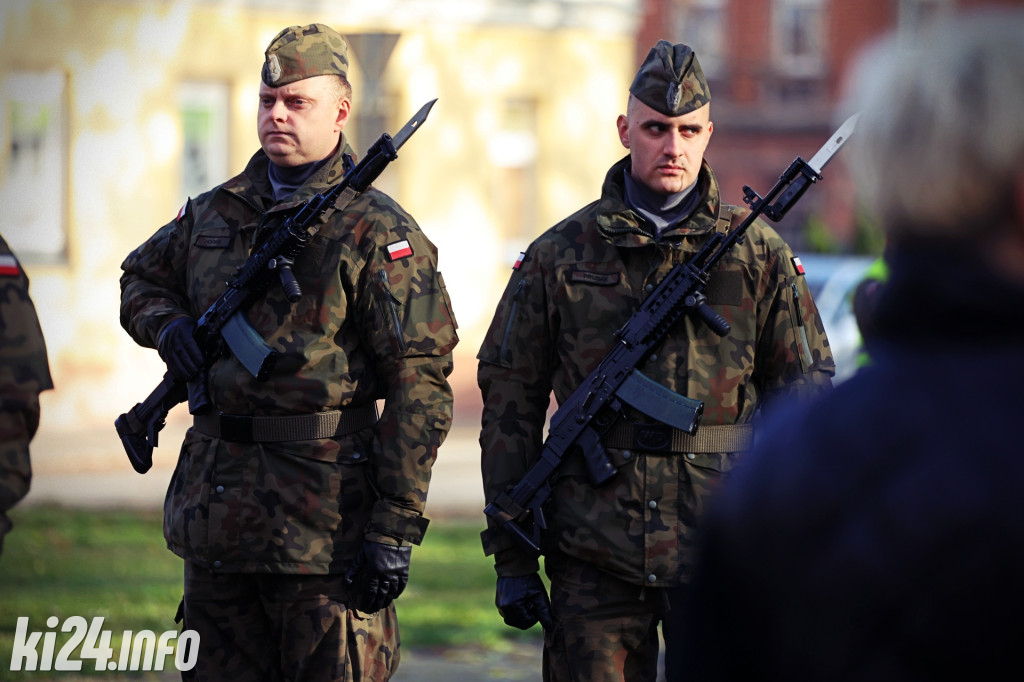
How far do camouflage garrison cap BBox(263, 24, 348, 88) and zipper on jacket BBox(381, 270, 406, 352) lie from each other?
2.10 ft

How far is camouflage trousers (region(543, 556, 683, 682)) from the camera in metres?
3.92

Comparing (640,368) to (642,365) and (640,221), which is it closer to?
(642,365)

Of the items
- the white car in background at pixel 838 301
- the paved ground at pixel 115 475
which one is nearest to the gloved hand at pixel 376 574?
the paved ground at pixel 115 475

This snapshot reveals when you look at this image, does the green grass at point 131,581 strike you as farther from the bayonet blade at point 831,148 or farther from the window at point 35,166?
the window at point 35,166

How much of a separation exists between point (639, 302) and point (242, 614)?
1436mm

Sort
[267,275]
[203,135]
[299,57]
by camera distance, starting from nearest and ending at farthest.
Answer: [267,275] → [299,57] → [203,135]

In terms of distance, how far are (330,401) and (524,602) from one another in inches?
30.8

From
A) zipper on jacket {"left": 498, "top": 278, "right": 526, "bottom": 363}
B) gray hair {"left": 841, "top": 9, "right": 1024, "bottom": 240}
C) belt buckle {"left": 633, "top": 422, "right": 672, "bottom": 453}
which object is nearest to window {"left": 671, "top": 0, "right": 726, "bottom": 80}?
zipper on jacket {"left": 498, "top": 278, "right": 526, "bottom": 363}

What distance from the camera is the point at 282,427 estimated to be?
13.5 ft

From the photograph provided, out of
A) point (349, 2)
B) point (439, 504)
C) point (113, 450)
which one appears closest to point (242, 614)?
point (439, 504)

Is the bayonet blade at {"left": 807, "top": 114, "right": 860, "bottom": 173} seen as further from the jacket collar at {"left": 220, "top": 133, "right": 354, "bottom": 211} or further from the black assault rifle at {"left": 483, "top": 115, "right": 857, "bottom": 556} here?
the jacket collar at {"left": 220, "top": 133, "right": 354, "bottom": 211}

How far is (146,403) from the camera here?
4473mm

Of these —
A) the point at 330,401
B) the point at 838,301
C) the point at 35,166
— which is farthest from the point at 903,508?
the point at 35,166

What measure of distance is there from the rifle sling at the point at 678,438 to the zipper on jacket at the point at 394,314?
629mm
